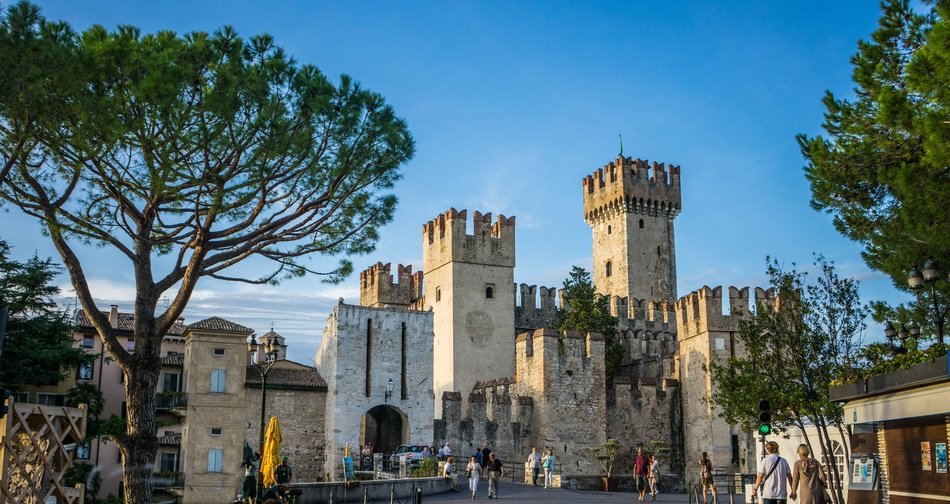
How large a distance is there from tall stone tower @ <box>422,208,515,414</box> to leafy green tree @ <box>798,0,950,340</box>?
2911 centimetres

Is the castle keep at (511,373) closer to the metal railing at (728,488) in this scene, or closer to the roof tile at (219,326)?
the metal railing at (728,488)

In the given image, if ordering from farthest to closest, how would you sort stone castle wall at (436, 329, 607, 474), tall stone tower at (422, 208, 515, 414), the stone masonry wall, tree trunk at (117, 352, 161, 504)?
1. tall stone tower at (422, 208, 515, 414)
2. stone castle wall at (436, 329, 607, 474)
3. the stone masonry wall
4. tree trunk at (117, 352, 161, 504)

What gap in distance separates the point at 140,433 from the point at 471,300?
30501 mm

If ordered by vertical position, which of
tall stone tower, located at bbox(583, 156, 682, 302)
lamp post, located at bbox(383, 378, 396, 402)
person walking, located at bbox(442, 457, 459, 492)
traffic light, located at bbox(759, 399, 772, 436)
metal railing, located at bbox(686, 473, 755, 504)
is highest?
tall stone tower, located at bbox(583, 156, 682, 302)

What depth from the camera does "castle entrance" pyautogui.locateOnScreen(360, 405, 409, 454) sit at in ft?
132

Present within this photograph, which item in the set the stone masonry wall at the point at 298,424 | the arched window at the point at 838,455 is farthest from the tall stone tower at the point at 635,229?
the arched window at the point at 838,455

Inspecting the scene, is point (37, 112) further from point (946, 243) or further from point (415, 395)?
point (415, 395)

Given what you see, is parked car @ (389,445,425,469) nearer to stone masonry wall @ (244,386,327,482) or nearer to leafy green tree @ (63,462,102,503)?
stone masonry wall @ (244,386,327,482)

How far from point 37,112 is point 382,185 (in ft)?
22.5

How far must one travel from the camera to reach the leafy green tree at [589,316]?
47.3 m

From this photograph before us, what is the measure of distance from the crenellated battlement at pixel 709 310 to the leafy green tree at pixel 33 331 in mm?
23817

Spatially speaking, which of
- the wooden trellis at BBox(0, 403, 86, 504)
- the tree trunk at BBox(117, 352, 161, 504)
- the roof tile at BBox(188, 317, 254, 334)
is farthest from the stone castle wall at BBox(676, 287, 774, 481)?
the wooden trellis at BBox(0, 403, 86, 504)

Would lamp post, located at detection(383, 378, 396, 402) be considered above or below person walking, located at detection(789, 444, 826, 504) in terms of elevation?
above

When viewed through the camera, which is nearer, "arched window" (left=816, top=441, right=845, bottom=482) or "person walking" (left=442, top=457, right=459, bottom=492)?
"arched window" (left=816, top=441, right=845, bottom=482)
